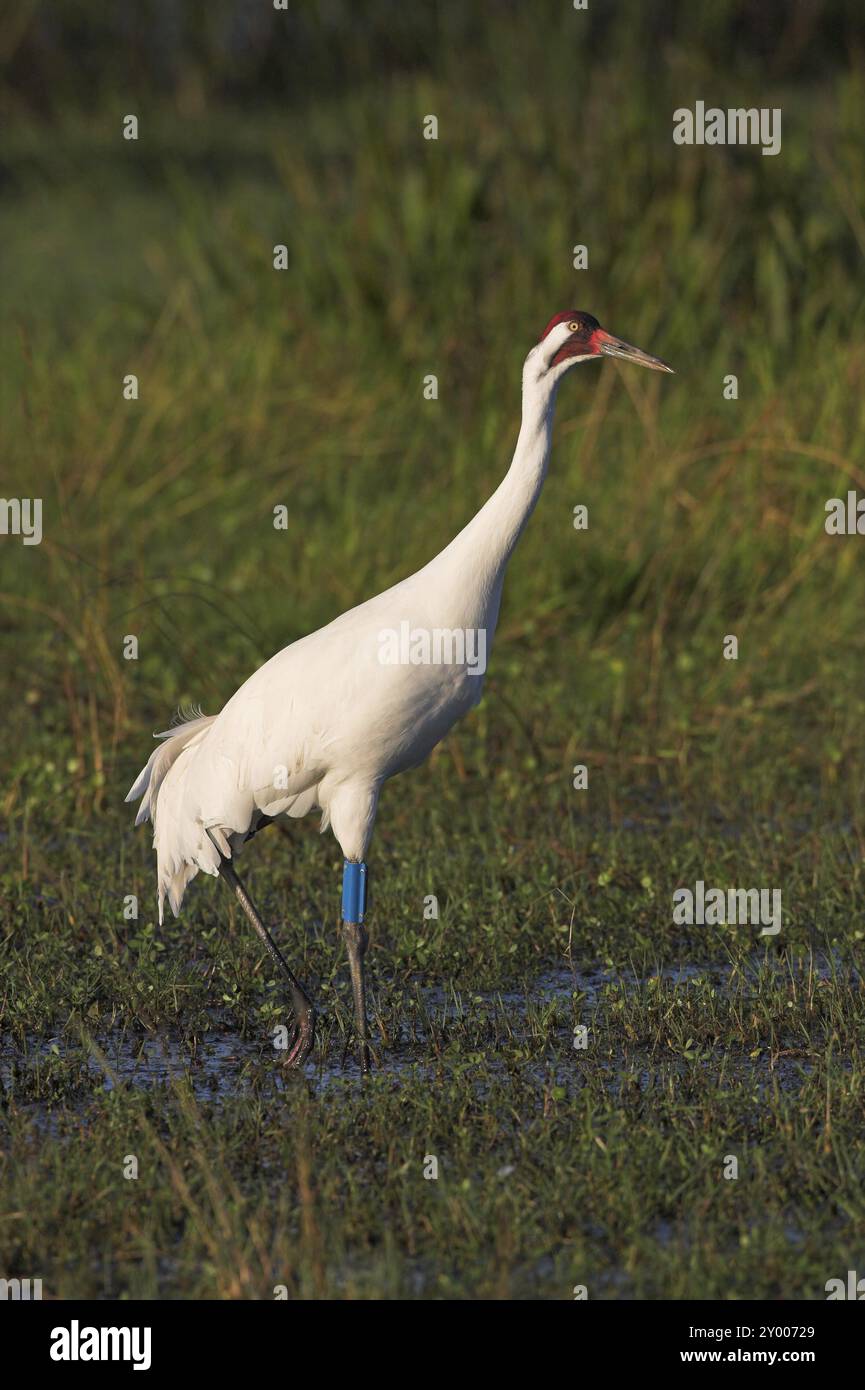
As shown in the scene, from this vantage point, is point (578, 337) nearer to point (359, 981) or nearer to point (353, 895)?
point (353, 895)

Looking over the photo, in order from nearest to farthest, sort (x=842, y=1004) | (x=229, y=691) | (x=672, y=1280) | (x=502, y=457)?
(x=672, y=1280) < (x=842, y=1004) < (x=229, y=691) < (x=502, y=457)

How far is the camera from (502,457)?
30.8ft

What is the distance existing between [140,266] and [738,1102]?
11.1m

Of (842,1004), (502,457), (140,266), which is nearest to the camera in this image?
(842,1004)

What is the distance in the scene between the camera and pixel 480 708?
7.69m

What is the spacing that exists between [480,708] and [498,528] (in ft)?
8.77

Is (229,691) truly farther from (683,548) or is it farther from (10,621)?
(683,548)

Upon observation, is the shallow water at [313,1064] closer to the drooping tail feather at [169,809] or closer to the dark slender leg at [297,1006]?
the dark slender leg at [297,1006]

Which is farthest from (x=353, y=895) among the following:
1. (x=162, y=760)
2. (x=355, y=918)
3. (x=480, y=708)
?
(x=480, y=708)

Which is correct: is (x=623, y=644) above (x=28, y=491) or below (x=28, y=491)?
below

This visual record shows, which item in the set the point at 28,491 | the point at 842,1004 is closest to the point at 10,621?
the point at 28,491

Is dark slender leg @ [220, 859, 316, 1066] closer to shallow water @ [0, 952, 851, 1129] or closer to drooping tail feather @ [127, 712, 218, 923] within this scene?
shallow water @ [0, 952, 851, 1129]

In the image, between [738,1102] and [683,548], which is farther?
[683,548]

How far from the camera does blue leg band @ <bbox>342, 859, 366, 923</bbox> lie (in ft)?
17.4
